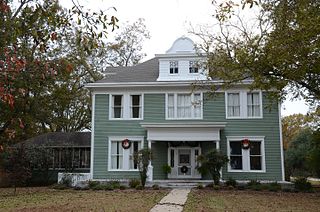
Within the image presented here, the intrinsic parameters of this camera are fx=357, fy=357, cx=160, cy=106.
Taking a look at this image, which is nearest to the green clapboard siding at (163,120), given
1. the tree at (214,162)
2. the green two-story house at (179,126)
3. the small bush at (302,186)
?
the green two-story house at (179,126)

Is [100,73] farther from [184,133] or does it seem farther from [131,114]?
[184,133]

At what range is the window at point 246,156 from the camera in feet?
68.4

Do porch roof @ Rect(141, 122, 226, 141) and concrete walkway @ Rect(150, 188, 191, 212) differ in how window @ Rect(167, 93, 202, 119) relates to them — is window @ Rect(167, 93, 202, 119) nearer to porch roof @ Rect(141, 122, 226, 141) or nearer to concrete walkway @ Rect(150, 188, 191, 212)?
porch roof @ Rect(141, 122, 226, 141)

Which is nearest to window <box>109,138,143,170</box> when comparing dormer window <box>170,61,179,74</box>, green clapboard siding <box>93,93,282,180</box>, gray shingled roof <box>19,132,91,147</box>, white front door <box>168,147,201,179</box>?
green clapboard siding <box>93,93,282,180</box>

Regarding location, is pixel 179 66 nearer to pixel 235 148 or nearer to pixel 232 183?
pixel 235 148

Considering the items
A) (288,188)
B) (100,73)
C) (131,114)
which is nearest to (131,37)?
(100,73)

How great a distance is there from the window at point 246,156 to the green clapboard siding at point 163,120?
11.4 inches

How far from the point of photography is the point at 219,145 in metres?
20.9

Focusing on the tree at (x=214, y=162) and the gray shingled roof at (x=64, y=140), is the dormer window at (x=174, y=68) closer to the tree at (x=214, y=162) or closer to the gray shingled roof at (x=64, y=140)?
the tree at (x=214, y=162)

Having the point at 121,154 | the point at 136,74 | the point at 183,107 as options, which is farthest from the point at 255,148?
the point at 136,74

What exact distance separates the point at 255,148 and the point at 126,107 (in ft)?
26.8

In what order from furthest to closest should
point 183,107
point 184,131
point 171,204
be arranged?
point 183,107
point 184,131
point 171,204

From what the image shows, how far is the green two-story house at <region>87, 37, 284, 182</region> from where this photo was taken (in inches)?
819

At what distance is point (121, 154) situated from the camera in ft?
71.6
